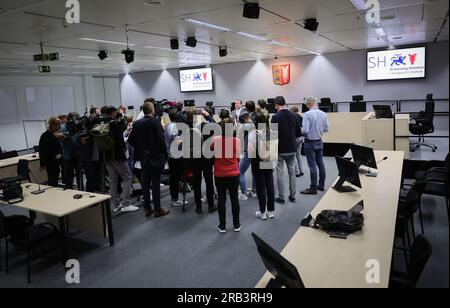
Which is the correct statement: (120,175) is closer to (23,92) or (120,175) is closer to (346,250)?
(346,250)

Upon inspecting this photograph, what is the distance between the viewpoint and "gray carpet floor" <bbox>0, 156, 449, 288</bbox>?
345 centimetres

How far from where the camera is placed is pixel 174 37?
7.23m

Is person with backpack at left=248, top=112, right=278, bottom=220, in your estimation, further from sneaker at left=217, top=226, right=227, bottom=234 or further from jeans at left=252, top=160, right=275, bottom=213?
sneaker at left=217, top=226, right=227, bottom=234

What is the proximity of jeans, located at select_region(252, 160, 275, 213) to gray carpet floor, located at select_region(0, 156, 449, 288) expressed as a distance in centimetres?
23

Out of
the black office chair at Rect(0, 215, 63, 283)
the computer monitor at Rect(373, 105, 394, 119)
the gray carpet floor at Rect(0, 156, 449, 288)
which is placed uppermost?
the computer monitor at Rect(373, 105, 394, 119)

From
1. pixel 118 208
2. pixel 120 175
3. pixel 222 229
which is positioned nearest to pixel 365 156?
pixel 222 229

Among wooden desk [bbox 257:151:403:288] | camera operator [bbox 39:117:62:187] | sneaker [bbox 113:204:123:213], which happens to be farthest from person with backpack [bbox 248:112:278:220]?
camera operator [bbox 39:117:62:187]

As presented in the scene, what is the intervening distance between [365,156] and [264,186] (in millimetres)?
1408

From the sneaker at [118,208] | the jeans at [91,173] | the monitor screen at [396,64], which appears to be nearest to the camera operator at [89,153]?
the jeans at [91,173]

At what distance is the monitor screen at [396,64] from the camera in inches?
438
